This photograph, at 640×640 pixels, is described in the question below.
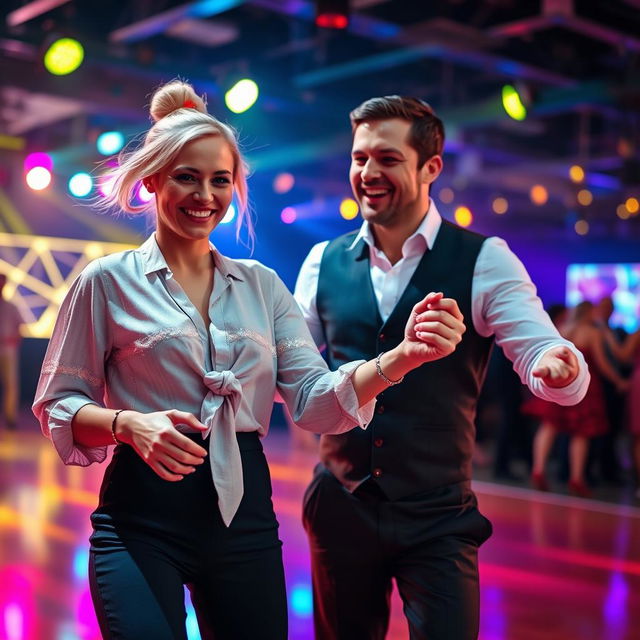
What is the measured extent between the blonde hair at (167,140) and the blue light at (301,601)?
2373 mm

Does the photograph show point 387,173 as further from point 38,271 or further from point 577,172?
point 38,271

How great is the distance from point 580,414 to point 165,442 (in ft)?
19.3

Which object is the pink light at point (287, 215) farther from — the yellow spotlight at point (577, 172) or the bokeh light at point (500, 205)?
the yellow spotlight at point (577, 172)

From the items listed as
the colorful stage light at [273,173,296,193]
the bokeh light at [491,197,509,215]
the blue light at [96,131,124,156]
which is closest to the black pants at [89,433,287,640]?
the blue light at [96,131,124,156]

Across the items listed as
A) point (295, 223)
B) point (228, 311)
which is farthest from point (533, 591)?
point (295, 223)

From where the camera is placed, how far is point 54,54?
583 centimetres

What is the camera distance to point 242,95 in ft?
21.5

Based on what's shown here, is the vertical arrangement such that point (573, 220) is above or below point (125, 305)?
above

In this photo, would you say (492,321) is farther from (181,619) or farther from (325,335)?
(181,619)

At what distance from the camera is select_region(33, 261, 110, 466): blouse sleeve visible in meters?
1.75

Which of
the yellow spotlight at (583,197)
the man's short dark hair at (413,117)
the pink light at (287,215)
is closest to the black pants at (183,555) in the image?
the man's short dark hair at (413,117)

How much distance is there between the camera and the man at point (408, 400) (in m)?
2.13

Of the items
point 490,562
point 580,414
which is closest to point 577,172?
point 580,414

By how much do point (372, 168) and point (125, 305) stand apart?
0.77m
